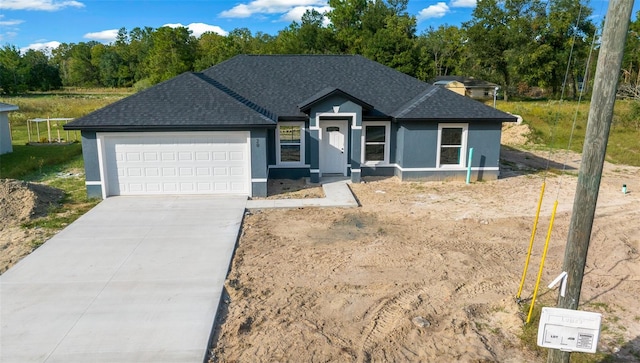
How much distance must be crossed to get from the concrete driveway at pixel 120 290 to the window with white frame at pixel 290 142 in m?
5.16

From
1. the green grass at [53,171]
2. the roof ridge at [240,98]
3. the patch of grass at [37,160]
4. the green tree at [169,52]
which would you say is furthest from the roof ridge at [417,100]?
the green tree at [169,52]

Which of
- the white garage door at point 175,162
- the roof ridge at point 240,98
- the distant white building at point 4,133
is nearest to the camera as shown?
the white garage door at point 175,162

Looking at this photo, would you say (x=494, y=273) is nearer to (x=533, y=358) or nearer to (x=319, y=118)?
(x=533, y=358)

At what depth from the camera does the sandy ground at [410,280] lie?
254 inches

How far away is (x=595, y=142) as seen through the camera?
4.95 meters

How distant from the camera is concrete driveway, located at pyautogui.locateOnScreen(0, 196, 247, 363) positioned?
20.6 ft

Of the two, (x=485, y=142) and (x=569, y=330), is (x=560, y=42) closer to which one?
(x=485, y=142)

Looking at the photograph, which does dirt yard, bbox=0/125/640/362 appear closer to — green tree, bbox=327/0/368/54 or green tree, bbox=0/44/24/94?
green tree, bbox=327/0/368/54

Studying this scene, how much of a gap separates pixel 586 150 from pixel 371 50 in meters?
51.1

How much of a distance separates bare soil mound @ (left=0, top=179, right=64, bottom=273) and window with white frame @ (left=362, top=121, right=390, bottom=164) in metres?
11.1

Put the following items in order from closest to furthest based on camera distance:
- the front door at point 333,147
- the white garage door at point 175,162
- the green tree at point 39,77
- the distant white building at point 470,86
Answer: the white garage door at point 175,162, the front door at point 333,147, the distant white building at point 470,86, the green tree at point 39,77

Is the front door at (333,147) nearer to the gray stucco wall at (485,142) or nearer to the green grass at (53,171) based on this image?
the gray stucco wall at (485,142)

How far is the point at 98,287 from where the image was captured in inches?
321

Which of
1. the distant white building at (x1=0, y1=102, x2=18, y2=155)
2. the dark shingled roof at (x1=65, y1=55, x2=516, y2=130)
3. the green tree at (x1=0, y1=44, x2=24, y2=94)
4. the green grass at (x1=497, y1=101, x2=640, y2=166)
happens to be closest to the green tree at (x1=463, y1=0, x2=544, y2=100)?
the green grass at (x1=497, y1=101, x2=640, y2=166)
